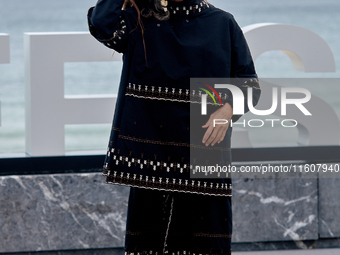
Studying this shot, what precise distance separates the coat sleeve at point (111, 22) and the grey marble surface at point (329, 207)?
1.92m

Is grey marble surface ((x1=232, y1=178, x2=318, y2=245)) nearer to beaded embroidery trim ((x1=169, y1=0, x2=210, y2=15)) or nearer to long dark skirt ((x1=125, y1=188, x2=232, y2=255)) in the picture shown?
long dark skirt ((x1=125, y1=188, x2=232, y2=255))

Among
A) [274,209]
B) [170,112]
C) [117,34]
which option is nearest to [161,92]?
[170,112]

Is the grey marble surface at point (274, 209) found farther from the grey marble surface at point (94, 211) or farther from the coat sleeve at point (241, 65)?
the coat sleeve at point (241, 65)

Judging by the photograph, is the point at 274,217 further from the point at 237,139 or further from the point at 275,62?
the point at 275,62

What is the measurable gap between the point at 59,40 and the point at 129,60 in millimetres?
1282

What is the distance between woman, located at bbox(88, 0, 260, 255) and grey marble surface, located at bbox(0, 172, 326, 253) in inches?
48.2

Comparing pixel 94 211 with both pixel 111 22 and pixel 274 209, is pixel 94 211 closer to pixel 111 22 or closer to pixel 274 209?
pixel 274 209

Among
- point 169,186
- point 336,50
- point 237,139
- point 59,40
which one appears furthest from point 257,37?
point 336,50

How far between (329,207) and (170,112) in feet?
6.10

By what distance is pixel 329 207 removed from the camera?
3574 millimetres

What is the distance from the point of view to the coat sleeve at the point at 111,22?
208 cm

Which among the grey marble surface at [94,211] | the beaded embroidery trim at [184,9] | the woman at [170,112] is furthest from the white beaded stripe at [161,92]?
the grey marble surface at [94,211]

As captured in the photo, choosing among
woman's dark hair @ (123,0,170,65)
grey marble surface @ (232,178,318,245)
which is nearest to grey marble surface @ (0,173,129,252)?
grey marble surface @ (232,178,318,245)

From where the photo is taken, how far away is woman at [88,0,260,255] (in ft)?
6.88
